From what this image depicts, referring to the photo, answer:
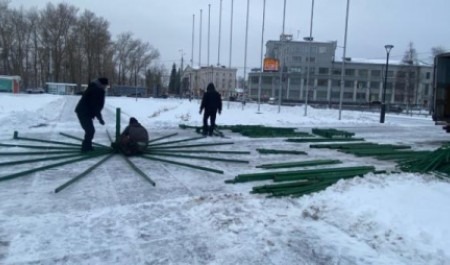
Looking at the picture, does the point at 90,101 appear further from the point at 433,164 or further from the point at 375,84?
the point at 375,84

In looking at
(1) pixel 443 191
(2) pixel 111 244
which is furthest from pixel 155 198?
(1) pixel 443 191

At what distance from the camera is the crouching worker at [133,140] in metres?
10.1

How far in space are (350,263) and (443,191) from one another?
3.44 metres

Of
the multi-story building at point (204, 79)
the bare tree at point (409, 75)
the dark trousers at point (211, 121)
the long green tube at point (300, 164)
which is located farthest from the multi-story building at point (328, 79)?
the long green tube at point (300, 164)

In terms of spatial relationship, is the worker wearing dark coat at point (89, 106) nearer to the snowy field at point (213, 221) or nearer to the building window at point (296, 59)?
the snowy field at point (213, 221)

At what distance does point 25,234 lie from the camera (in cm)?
486

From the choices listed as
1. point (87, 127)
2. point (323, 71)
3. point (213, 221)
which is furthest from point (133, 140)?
point (323, 71)

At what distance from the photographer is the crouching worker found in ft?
33.3

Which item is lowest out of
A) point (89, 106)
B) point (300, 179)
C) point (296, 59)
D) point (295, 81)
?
point (300, 179)

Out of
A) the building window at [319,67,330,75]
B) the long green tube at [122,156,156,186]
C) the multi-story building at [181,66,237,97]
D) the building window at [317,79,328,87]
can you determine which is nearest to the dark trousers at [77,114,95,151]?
the long green tube at [122,156,156,186]

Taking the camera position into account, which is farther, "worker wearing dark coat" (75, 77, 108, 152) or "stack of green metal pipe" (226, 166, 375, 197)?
"worker wearing dark coat" (75, 77, 108, 152)

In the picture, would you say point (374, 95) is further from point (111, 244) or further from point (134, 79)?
point (111, 244)

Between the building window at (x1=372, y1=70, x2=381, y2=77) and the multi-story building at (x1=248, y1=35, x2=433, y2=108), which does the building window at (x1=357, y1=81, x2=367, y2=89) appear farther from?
the building window at (x1=372, y1=70, x2=381, y2=77)

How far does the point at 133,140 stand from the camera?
10.2 metres
